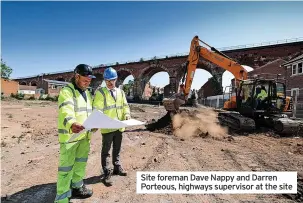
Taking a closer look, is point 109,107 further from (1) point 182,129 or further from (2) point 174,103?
(2) point 174,103

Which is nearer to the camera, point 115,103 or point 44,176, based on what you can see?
point 115,103

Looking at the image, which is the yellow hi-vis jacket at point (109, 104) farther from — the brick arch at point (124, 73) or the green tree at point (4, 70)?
the green tree at point (4, 70)

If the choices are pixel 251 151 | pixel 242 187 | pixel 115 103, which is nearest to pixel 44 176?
pixel 115 103

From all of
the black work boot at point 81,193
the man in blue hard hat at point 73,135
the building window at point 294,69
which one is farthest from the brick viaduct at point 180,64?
the black work boot at point 81,193

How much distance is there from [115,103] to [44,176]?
6.90 feet

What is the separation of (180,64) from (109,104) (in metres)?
40.3

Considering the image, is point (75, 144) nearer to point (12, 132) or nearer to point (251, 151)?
point (251, 151)

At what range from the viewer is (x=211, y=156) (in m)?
6.24

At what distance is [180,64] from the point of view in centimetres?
4362

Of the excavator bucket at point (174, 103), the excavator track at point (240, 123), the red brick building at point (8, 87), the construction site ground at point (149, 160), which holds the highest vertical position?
the red brick building at point (8, 87)

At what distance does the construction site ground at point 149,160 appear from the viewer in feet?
12.7

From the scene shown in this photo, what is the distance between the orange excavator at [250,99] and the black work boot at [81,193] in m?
7.66

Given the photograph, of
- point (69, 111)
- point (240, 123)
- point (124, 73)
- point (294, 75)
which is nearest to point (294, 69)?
point (294, 75)
